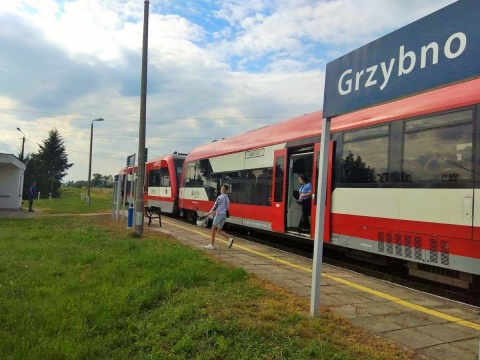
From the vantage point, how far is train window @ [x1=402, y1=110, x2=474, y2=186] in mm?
6180

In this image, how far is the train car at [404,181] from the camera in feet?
20.1

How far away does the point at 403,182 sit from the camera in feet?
23.7

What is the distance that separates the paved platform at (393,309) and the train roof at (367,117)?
9.33ft

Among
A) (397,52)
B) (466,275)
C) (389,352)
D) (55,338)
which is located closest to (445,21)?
(397,52)

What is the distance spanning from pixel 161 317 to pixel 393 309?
9.44 feet

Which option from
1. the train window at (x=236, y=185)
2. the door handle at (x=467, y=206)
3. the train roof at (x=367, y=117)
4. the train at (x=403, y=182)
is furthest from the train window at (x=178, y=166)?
the door handle at (x=467, y=206)

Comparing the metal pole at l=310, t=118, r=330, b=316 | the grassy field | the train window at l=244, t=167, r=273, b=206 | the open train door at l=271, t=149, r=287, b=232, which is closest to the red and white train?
the train window at l=244, t=167, r=273, b=206

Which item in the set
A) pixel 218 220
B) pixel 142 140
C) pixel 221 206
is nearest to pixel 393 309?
pixel 218 220

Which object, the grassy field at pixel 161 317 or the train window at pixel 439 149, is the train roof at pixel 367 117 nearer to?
the train window at pixel 439 149

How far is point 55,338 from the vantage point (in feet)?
15.0

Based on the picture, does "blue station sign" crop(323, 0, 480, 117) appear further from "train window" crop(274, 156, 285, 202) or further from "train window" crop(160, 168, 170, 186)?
"train window" crop(160, 168, 170, 186)

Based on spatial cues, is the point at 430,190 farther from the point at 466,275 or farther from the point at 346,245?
the point at 346,245

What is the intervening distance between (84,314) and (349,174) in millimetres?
5481

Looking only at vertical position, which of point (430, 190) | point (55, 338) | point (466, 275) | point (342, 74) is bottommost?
point (55, 338)
